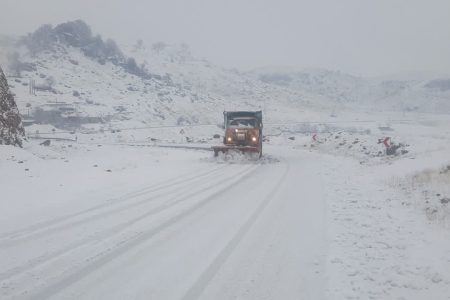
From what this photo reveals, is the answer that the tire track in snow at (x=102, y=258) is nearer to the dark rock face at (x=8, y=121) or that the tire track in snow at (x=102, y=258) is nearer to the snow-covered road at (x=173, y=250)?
the snow-covered road at (x=173, y=250)

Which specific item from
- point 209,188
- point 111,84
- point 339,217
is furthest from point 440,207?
point 111,84

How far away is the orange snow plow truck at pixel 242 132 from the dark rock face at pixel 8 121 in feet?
32.1

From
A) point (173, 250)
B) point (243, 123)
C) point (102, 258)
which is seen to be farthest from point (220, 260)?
point (243, 123)

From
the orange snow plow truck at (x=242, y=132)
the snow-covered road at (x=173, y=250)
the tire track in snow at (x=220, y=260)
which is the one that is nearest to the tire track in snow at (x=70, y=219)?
the snow-covered road at (x=173, y=250)

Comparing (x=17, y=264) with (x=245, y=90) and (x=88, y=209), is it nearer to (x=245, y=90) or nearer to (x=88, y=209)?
(x=88, y=209)

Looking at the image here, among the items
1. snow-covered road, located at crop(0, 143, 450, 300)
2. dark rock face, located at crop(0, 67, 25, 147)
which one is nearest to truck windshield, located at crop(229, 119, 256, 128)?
snow-covered road, located at crop(0, 143, 450, 300)

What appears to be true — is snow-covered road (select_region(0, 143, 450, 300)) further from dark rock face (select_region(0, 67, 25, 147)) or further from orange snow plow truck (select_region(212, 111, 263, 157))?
orange snow plow truck (select_region(212, 111, 263, 157))

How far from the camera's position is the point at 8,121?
1919cm

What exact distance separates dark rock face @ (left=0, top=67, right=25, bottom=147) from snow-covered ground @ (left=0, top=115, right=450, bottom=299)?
171 inches

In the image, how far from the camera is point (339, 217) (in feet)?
29.2

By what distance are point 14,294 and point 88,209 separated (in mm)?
4763

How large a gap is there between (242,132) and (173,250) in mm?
17481

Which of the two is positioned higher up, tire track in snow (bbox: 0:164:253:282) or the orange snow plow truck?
the orange snow plow truck

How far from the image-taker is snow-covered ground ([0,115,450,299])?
16.9 feet
